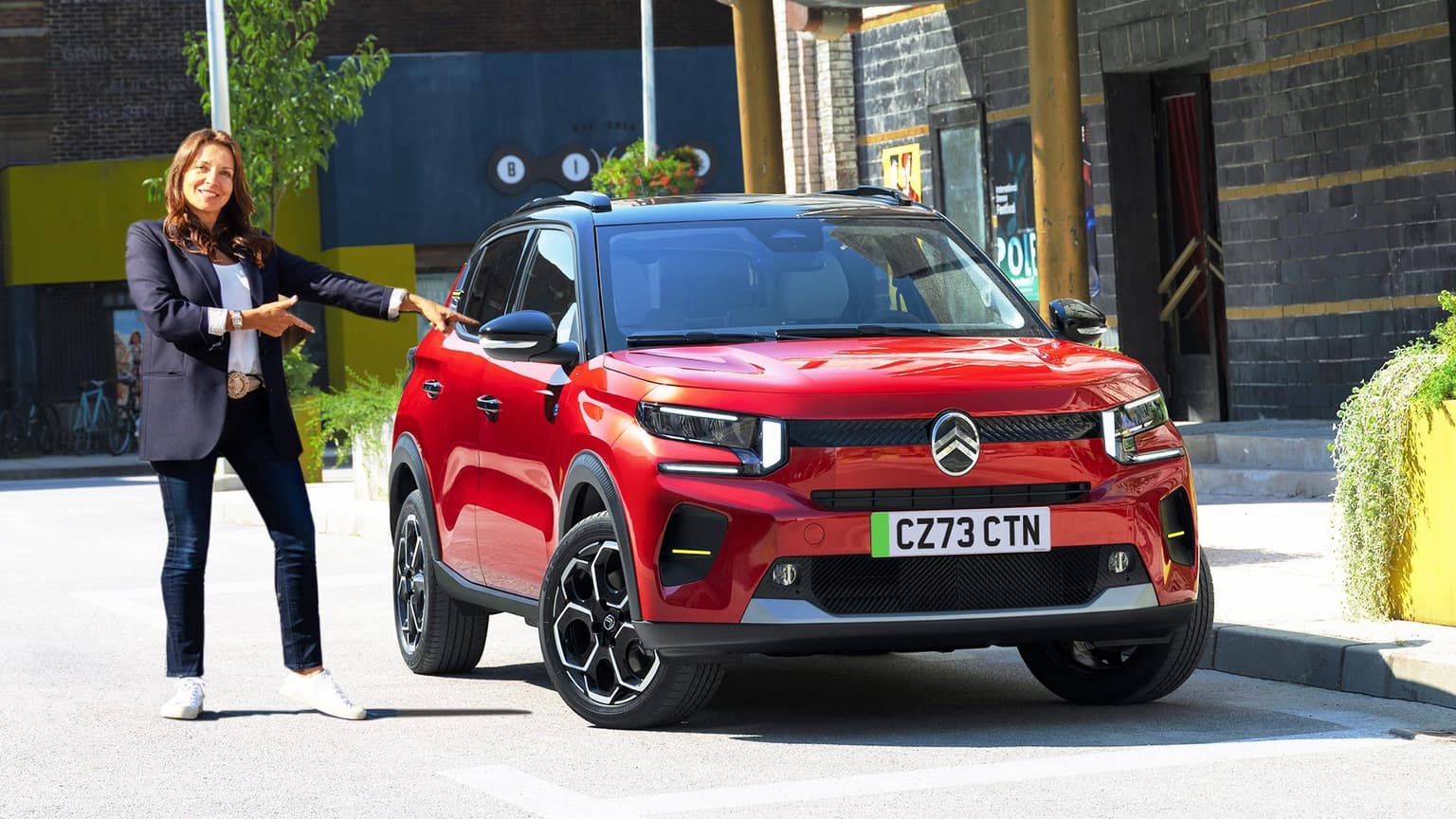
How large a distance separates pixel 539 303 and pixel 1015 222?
1296 centimetres

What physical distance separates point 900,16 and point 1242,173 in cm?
552

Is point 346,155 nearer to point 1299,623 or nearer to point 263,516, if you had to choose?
point 263,516

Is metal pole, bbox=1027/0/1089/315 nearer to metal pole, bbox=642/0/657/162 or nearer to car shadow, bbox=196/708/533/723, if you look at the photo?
car shadow, bbox=196/708/533/723

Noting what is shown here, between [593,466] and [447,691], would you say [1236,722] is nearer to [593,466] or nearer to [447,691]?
[593,466]

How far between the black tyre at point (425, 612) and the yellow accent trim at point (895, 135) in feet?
44.1

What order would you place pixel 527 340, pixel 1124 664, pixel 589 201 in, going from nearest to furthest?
pixel 527 340 → pixel 1124 664 → pixel 589 201

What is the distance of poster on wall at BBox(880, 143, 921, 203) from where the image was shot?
73.0 feet

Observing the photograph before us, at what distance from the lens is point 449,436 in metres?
8.69

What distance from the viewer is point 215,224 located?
820 cm

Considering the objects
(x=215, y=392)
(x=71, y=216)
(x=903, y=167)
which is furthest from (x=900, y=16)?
(x=71, y=216)

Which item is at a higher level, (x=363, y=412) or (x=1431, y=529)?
(x=363, y=412)

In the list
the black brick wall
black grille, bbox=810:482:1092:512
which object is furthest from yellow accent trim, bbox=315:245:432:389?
black grille, bbox=810:482:1092:512

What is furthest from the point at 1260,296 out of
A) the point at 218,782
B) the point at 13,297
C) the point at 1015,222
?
the point at 13,297

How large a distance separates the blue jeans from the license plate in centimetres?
223
